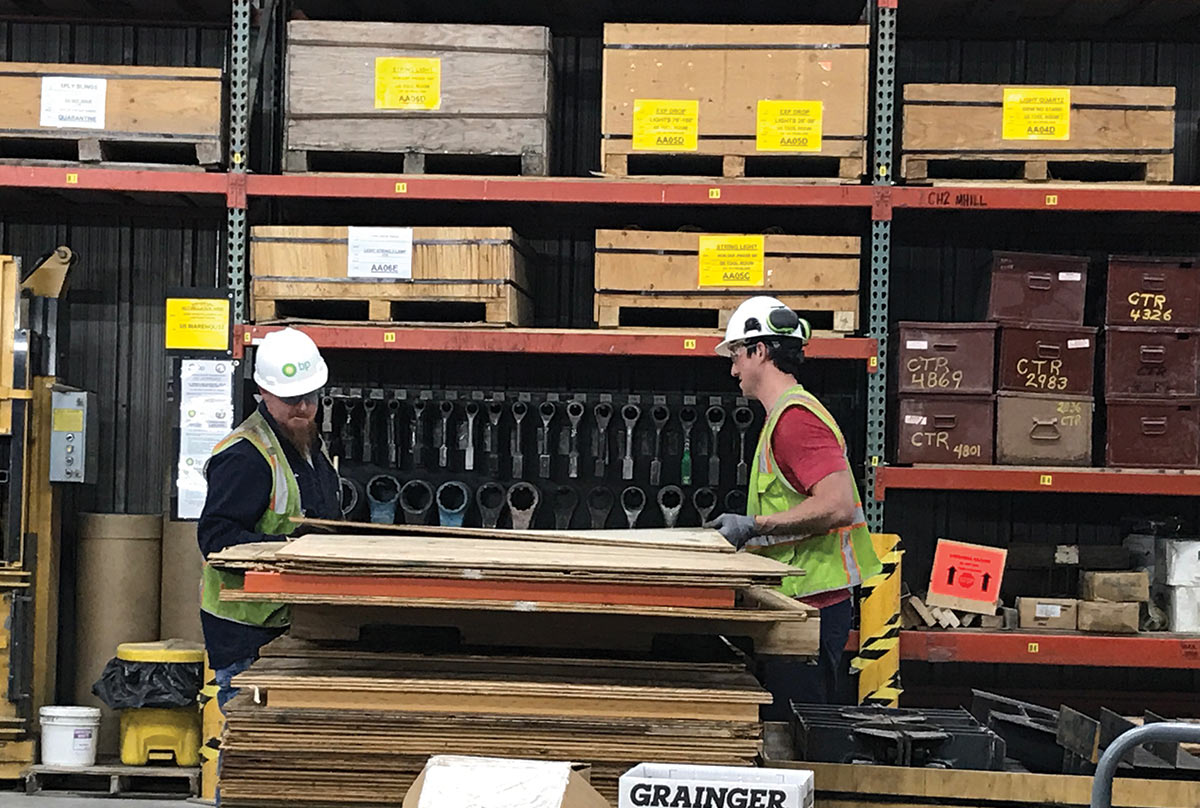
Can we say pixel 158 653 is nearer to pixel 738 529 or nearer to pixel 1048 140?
pixel 738 529

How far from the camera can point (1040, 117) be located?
6047 mm

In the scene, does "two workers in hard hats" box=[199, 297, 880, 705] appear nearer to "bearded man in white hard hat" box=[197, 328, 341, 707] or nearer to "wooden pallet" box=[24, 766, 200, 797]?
"bearded man in white hard hat" box=[197, 328, 341, 707]

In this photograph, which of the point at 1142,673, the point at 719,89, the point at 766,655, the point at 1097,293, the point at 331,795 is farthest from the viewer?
the point at 1142,673

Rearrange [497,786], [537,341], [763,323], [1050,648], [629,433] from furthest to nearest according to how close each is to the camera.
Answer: [629,433] → [537,341] → [1050,648] → [763,323] → [497,786]

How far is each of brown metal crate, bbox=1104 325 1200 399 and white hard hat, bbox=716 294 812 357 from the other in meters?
2.07

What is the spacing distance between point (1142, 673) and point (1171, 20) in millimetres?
3425

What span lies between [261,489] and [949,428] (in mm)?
3256

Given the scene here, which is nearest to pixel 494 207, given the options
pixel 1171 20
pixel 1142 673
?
pixel 1171 20

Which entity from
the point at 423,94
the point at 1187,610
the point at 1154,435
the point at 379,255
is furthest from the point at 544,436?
the point at 1187,610

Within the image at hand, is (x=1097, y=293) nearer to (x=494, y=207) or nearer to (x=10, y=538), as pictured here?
(x=494, y=207)

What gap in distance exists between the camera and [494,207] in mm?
6844

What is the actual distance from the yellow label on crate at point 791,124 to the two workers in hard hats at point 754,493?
4.79ft

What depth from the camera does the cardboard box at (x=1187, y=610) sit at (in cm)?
591

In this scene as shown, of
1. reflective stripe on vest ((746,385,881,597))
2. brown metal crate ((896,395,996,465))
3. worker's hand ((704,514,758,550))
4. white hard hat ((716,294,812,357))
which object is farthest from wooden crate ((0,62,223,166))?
brown metal crate ((896,395,996,465))
